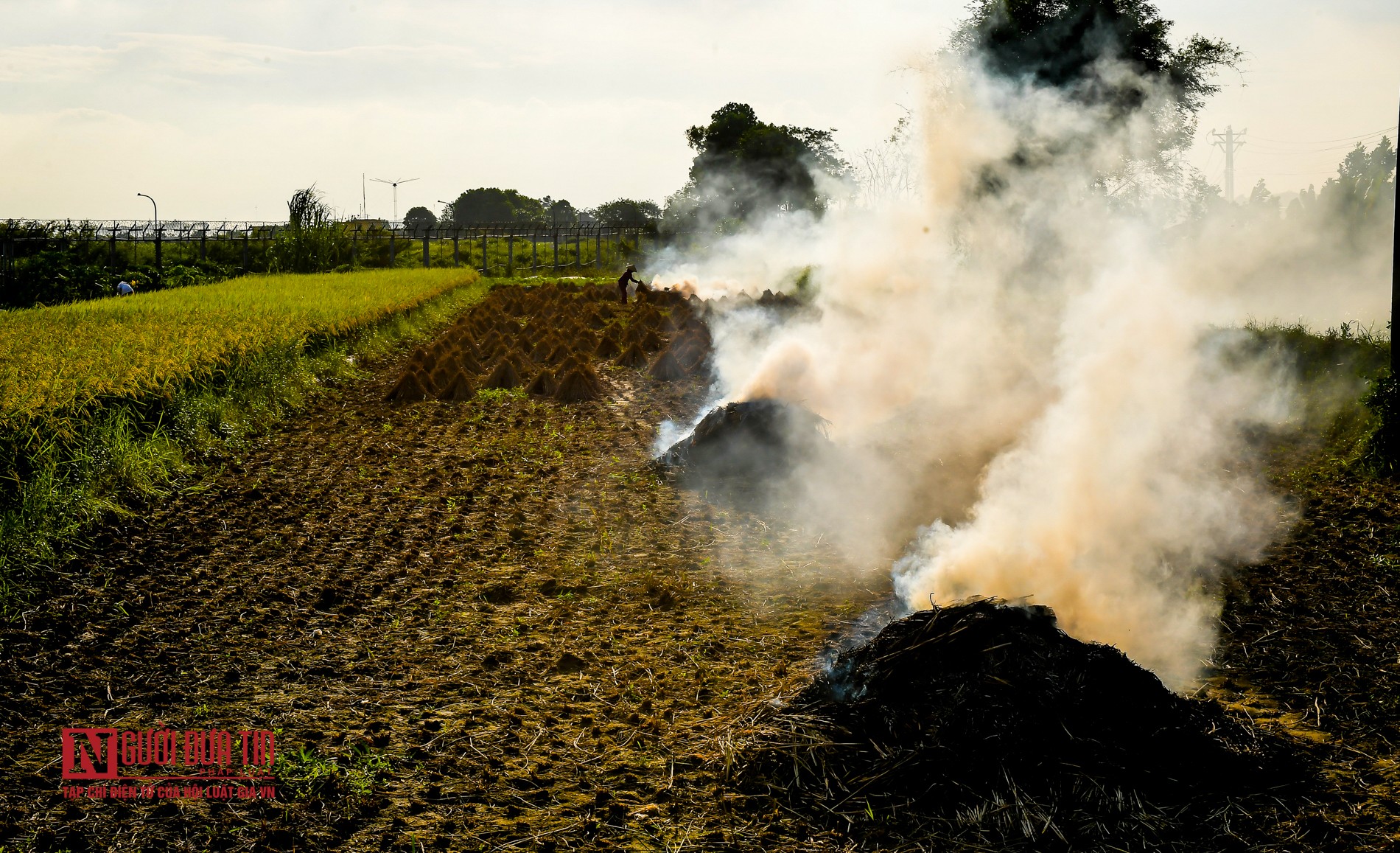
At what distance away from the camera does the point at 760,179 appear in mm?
52406

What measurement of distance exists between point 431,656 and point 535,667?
2.10 ft

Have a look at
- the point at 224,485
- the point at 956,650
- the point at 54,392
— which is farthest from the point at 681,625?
the point at 54,392

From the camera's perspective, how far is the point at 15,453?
768cm

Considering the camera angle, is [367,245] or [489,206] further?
[489,206]

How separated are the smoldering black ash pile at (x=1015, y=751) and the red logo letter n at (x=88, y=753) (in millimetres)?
2854

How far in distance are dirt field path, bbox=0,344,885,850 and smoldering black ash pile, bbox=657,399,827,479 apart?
61 centimetres

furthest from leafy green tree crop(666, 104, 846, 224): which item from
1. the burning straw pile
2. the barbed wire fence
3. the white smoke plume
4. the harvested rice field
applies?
the harvested rice field

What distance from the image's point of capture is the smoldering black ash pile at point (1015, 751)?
3945 millimetres

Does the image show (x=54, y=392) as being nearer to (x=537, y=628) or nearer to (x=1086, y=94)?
(x=537, y=628)

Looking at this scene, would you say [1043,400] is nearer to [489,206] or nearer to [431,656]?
[431,656]

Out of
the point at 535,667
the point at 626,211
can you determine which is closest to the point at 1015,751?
the point at 535,667

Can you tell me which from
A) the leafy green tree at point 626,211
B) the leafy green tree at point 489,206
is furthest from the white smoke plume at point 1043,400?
the leafy green tree at point 489,206

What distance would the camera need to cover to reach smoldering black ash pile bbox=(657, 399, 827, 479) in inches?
394

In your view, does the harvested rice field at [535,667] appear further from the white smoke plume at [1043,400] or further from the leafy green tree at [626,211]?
the leafy green tree at [626,211]
